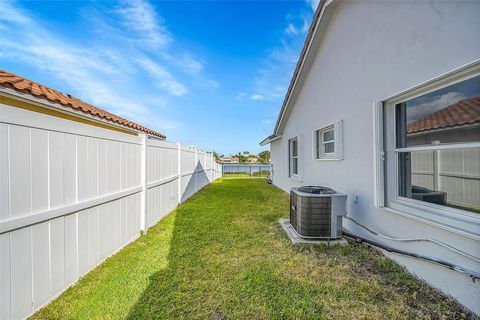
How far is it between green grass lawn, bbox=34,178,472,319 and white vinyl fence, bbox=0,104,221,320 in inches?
9.6

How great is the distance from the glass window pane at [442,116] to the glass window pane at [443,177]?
0.17 m

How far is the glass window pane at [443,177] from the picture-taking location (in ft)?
7.67

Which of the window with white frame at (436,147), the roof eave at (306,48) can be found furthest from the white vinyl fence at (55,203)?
the roof eave at (306,48)

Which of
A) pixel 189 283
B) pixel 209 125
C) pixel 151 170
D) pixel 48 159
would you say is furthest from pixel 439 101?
pixel 209 125

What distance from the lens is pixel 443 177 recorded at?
2.67 meters

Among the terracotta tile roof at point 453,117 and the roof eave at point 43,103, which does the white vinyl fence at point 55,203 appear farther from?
the terracotta tile roof at point 453,117

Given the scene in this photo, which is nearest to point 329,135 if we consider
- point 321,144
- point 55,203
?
point 321,144

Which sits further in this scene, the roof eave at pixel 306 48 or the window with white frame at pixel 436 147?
the roof eave at pixel 306 48

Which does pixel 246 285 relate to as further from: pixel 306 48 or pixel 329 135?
pixel 306 48

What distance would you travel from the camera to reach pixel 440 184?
107 inches

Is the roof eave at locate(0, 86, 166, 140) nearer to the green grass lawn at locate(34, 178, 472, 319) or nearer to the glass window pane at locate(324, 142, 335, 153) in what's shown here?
the green grass lawn at locate(34, 178, 472, 319)

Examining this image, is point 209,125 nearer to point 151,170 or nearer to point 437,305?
point 151,170

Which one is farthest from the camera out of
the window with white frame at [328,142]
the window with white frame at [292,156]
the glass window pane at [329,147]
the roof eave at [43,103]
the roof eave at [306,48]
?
the window with white frame at [292,156]

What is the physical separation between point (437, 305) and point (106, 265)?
4.11 m
